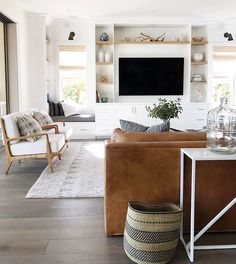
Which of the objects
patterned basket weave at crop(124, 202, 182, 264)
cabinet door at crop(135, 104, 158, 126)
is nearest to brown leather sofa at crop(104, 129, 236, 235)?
patterned basket weave at crop(124, 202, 182, 264)

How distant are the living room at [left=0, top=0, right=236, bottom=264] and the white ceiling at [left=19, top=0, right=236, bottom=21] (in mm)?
24

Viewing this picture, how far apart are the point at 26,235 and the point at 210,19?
6.79 meters

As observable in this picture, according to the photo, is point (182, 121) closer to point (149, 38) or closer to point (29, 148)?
point (149, 38)

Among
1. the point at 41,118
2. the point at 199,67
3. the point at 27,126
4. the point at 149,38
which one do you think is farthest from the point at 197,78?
the point at 27,126

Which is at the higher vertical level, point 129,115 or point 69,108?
point 69,108

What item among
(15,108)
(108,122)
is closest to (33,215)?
(15,108)

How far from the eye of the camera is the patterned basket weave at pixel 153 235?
79.0 inches

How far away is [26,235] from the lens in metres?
2.44

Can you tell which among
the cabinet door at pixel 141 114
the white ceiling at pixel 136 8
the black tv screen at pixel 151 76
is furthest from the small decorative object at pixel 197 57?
the cabinet door at pixel 141 114

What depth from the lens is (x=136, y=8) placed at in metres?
6.57

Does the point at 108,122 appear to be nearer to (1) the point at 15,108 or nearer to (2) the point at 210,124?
(1) the point at 15,108

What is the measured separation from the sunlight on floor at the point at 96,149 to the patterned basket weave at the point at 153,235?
3291 mm

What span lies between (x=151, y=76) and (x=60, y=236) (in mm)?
5800

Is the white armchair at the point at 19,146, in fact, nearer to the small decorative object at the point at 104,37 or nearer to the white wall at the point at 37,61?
the white wall at the point at 37,61
